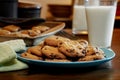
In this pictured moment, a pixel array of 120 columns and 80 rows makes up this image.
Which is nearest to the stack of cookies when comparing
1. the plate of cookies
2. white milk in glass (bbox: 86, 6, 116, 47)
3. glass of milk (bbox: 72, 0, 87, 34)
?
the plate of cookies

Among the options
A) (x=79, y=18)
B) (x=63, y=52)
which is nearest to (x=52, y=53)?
(x=63, y=52)

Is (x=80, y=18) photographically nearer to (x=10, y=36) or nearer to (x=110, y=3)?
(x=110, y=3)

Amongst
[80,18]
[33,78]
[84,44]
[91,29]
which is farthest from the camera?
[80,18]

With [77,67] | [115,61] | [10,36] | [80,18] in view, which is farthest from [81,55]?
[80,18]

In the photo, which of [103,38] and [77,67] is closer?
[77,67]

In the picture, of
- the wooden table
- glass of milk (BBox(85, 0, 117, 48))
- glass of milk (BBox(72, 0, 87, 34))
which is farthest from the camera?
glass of milk (BBox(72, 0, 87, 34))

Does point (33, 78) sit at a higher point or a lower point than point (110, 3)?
lower

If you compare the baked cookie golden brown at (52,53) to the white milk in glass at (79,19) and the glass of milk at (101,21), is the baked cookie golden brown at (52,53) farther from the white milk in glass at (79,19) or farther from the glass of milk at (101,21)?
the white milk in glass at (79,19)

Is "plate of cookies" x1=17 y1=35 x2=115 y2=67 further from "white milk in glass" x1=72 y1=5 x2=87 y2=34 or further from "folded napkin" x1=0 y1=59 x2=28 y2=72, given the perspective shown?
"white milk in glass" x1=72 y1=5 x2=87 y2=34

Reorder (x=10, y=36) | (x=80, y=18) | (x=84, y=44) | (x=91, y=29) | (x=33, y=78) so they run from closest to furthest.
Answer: (x=33, y=78) < (x=84, y=44) < (x=10, y=36) < (x=91, y=29) < (x=80, y=18)
